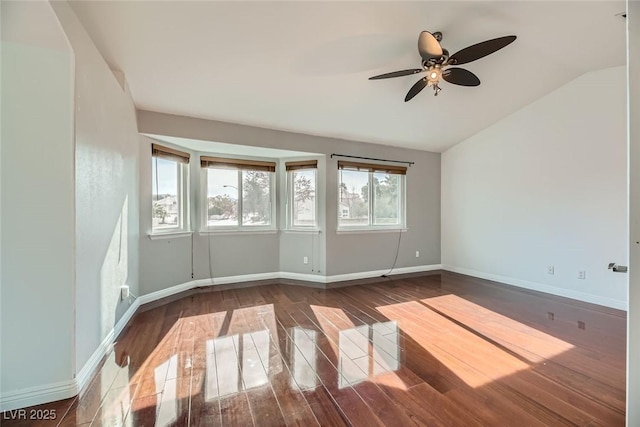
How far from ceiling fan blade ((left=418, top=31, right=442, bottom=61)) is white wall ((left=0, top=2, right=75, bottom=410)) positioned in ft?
7.55

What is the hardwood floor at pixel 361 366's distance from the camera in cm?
154

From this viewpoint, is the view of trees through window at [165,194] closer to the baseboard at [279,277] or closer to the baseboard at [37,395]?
the baseboard at [279,277]

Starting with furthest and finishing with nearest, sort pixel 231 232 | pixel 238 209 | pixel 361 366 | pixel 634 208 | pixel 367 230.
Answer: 1. pixel 367 230
2. pixel 238 209
3. pixel 231 232
4. pixel 361 366
5. pixel 634 208

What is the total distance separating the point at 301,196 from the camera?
15.0 feet

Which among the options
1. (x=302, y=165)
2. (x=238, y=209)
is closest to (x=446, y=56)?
(x=302, y=165)

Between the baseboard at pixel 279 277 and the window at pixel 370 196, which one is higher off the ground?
the window at pixel 370 196

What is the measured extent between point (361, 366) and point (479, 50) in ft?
8.42

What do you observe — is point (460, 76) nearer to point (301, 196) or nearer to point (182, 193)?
point (301, 196)

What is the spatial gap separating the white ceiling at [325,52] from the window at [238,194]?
0.83m

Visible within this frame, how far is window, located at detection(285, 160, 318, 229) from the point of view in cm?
450

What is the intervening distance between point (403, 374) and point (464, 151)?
420cm

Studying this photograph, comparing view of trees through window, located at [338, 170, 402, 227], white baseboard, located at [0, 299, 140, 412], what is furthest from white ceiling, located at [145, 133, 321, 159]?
white baseboard, located at [0, 299, 140, 412]

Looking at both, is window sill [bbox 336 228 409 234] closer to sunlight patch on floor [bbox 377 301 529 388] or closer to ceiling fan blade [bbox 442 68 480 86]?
sunlight patch on floor [bbox 377 301 529 388]

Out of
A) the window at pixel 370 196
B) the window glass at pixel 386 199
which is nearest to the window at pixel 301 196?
the window at pixel 370 196
